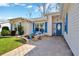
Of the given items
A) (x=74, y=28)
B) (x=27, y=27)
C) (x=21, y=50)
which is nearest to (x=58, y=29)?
(x=74, y=28)

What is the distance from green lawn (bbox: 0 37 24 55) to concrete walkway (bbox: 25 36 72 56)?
401 millimetres

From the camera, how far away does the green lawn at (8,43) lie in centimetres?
462

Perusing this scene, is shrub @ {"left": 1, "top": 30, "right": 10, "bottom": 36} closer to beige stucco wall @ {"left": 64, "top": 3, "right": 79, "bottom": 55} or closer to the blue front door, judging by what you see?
the blue front door

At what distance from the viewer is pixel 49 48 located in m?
4.82

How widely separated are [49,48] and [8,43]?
1084 millimetres

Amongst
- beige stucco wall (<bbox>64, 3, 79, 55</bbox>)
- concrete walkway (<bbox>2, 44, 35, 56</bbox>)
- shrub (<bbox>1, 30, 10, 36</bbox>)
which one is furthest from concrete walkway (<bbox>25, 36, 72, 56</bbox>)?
shrub (<bbox>1, 30, 10, 36</bbox>)

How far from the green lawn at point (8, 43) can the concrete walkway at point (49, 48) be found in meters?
0.40

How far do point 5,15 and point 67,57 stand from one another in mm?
1902

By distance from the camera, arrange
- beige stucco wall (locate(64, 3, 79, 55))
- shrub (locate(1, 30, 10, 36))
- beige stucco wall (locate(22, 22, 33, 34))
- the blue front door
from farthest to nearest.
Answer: the blue front door < beige stucco wall (locate(22, 22, 33, 34)) < shrub (locate(1, 30, 10, 36)) < beige stucco wall (locate(64, 3, 79, 55))

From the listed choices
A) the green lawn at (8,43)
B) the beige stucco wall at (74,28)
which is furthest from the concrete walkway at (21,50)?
the beige stucco wall at (74,28)

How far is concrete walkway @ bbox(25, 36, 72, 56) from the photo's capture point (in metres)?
4.70

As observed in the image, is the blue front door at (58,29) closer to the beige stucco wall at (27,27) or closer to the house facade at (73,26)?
the house facade at (73,26)

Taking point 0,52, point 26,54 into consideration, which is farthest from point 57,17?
Result: point 0,52

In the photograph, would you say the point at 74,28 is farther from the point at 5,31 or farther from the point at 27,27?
the point at 5,31
